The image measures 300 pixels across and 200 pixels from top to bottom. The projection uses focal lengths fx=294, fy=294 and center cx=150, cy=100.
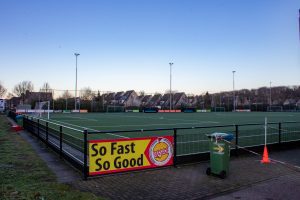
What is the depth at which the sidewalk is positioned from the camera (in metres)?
6.23

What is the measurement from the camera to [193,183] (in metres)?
7.05

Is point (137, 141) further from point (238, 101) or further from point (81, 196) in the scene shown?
point (238, 101)

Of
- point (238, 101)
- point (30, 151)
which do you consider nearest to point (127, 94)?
point (238, 101)

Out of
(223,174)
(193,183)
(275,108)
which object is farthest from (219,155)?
(275,108)

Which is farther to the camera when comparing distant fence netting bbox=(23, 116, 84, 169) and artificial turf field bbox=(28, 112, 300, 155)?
artificial turf field bbox=(28, 112, 300, 155)

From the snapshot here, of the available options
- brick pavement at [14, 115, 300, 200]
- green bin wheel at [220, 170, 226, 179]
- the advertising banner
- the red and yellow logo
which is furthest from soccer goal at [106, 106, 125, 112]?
green bin wheel at [220, 170, 226, 179]

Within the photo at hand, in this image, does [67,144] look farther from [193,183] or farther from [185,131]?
[185,131]

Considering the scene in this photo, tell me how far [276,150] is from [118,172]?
741cm

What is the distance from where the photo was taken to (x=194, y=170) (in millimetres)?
8352

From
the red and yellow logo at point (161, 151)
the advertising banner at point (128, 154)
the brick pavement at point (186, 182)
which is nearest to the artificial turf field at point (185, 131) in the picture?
the advertising banner at point (128, 154)

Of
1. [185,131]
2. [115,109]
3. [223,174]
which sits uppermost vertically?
[115,109]

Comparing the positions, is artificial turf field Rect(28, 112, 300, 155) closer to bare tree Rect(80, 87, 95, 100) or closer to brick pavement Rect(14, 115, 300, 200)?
brick pavement Rect(14, 115, 300, 200)

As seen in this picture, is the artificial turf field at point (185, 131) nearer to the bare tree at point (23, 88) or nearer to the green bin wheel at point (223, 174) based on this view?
the green bin wheel at point (223, 174)

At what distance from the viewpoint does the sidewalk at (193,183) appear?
20.4 feet
